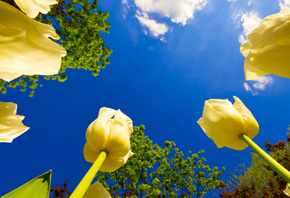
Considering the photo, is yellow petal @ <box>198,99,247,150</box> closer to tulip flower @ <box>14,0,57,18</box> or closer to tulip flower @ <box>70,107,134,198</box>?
tulip flower @ <box>70,107,134,198</box>

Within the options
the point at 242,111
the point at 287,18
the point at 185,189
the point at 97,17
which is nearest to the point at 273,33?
the point at 287,18

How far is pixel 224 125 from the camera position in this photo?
1.03 metres

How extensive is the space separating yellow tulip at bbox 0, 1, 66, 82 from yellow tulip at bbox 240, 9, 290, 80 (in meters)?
0.54

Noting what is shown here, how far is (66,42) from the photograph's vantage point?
313 inches

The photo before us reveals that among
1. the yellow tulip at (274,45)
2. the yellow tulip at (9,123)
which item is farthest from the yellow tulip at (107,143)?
the yellow tulip at (274,45)

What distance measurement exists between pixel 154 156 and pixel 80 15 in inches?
398

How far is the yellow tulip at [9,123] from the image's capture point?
1.32 feet

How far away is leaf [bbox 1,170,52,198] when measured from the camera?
0.47 meters

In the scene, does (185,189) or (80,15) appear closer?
(80,15)

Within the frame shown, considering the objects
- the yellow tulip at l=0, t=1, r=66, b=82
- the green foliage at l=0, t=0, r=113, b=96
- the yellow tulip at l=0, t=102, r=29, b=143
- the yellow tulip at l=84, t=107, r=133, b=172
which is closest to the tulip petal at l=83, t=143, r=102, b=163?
the yellow tulip at l=84, t=107, r=133, b=172

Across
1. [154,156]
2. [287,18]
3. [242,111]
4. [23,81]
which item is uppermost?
[154,156]

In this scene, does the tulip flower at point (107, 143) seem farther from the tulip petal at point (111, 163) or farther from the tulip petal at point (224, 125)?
the tulip petal at point (224, 125)

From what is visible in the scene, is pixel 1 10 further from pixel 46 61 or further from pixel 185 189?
pixel 185 189

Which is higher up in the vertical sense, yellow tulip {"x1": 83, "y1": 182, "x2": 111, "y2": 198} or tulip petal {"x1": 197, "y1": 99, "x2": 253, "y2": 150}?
tulip petal {"x1": 197, "y1": 99, "x2": 253, "y2": 150}
